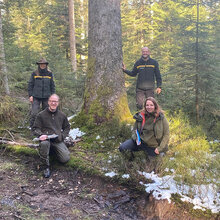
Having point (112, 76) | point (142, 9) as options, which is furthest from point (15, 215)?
point (142, 9)

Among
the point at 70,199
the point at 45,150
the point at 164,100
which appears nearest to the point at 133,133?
the point at 70,199

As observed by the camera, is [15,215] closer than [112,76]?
Yes

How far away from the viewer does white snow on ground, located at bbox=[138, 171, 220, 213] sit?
133 inches

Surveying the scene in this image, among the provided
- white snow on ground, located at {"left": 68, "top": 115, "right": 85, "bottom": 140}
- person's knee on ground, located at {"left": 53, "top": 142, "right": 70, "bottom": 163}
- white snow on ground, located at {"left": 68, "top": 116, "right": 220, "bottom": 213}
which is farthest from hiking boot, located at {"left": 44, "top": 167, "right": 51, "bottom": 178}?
white snow on ground, located at {"left": 68, "top": 116, "right": 220, "bottom": 213}

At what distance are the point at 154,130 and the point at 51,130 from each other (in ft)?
7.53

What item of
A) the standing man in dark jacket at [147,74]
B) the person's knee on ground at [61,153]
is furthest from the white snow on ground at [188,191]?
the standing man in dark jacket at [147,74]

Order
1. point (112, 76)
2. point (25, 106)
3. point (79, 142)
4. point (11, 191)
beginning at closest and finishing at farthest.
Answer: point (11, 191) → point (79, 142) → point (112, 76) → point (25, 106)

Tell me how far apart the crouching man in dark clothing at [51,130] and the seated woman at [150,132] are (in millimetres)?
1421

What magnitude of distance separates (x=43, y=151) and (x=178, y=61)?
22.1 ft

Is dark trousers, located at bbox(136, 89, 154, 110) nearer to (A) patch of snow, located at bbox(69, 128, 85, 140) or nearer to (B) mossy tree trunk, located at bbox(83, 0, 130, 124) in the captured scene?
(B) mossy tree trunk, located at bbox(83, 0, 130, 124)

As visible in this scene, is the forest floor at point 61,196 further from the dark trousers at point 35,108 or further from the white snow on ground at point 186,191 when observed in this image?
the dark trousers at point 35,108

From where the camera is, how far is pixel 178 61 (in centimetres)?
874

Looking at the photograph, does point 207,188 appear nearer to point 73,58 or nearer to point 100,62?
point 100,62

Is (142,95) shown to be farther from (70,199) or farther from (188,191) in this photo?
(70,199)
